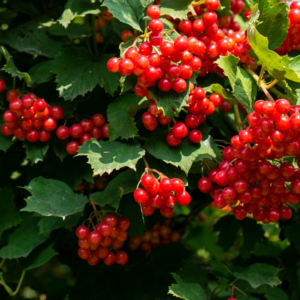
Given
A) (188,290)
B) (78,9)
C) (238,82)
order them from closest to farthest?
(238,82) < (188,290) < (78,9)

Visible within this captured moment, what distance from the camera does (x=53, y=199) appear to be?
121 cm

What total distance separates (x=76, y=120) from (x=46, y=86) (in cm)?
25

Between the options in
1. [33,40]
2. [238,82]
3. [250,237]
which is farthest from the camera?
[250,237]

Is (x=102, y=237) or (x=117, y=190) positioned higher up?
(x=117, y=190)

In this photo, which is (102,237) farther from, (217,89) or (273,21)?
(273,21)

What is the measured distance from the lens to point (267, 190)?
3.51 feet

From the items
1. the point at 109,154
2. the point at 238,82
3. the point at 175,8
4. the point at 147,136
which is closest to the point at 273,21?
the point at 238,82

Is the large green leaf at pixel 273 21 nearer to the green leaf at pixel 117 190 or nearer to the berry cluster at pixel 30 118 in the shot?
the green leaf at pixel 117 190

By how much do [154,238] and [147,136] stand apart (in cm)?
71

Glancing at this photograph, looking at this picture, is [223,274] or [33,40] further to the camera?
[33,40]

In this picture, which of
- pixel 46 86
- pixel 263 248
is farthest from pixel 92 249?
pixel 263 248

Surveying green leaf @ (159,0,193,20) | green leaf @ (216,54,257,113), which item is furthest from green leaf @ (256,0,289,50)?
green leaf @ (159,0,193,20)

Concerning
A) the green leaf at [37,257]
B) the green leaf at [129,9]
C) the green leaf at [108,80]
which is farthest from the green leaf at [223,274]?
the green leaf at [129,9]

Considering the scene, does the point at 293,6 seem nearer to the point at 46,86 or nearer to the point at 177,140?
the point at 177,140
